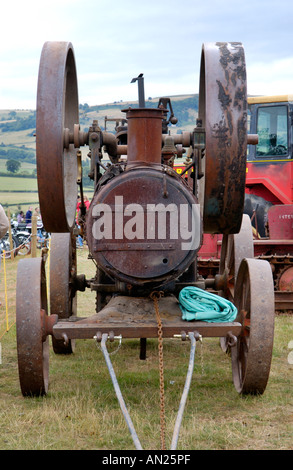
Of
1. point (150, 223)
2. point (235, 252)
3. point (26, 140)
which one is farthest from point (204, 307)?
point (26, 140)

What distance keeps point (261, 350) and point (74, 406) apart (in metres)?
1.46

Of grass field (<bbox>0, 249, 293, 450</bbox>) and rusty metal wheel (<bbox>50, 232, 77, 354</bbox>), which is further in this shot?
rusty metal wheel (<bbox>50, 232, 77, 354</bbox>)

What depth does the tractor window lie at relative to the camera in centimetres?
1069

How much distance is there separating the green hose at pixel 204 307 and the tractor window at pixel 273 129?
260 inches

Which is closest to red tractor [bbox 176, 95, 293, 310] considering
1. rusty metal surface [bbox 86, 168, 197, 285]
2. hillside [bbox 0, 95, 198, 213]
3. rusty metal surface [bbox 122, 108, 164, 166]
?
rusty metal surface [bbox 122, 108, 164, 166]

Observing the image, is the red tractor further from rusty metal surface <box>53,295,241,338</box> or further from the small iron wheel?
rusty metal surface <box>53,295,241,338</box>

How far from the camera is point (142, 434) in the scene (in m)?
3.99

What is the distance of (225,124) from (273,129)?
6629 millimetres

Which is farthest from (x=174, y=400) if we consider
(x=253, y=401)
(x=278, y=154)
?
(x=278, y=154)

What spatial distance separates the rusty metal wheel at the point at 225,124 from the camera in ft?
14.6

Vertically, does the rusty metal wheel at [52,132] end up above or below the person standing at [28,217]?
above

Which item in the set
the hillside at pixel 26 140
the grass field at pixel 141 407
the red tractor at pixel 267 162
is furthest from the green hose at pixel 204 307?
the hillside at pixel 26 140

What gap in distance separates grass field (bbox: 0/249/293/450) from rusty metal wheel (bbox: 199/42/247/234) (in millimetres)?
1564

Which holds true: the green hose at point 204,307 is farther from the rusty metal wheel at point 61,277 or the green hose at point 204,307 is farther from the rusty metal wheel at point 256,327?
the rusty metal wheel at point 61,277
